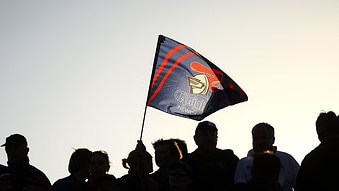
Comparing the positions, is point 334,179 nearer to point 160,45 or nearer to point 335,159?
point 335,159

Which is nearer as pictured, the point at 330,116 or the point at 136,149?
the point at 330,116

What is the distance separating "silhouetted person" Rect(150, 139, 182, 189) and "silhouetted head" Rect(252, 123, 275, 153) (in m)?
1.14

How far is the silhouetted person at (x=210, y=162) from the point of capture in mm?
7967

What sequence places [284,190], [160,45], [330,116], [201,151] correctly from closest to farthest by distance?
[330,116] → [284,190] → [201,151] → [160,45]

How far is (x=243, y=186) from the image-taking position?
20.5 feet

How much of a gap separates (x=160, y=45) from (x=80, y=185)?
2.76m

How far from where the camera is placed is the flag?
9.48 metres

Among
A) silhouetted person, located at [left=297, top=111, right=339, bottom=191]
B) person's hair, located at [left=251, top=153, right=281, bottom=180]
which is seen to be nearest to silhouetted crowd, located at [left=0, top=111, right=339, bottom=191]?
silhouetted person, located at [left=297, top=111, right=339, bottom=191]

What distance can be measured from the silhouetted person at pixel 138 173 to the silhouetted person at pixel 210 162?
0.60 meters

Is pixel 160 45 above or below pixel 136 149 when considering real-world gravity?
above

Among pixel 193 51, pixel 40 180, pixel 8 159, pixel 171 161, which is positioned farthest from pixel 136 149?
pixel 193 51

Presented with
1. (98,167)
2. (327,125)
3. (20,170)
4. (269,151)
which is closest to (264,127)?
(269,151)

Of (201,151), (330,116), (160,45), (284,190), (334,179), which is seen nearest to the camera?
(334,179)

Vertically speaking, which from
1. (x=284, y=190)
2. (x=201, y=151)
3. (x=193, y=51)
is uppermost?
(x=193, y=51)
